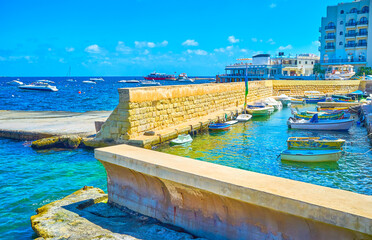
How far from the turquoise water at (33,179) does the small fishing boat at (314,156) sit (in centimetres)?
726

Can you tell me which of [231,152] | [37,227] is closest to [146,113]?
[231,152]

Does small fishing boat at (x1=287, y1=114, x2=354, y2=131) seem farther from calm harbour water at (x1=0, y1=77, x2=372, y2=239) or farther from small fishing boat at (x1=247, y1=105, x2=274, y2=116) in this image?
small fishing boat at (x1=247, y1=105, x2=274, y2=116)

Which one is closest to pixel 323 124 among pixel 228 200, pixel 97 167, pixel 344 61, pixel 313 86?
pixel 97 167

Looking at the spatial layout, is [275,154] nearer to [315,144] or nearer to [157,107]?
[315,144]

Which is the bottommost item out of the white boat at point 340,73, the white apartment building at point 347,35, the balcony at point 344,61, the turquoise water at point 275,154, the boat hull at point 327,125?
the turquoise water at point 275,154

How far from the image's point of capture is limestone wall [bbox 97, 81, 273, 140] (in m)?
14.8

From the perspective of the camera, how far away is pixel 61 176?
10.9 m

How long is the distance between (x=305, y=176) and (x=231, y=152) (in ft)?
13.2

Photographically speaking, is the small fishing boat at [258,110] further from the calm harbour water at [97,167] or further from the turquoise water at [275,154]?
the calm harbour water at [97,167]

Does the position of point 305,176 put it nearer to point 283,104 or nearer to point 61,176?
point 61,176

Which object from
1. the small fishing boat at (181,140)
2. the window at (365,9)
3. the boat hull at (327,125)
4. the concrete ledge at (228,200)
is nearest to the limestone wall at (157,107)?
the small fishing boat at (181,140)

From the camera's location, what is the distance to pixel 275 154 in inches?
553

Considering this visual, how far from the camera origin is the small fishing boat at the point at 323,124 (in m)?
19.0

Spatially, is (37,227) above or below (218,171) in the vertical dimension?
below
